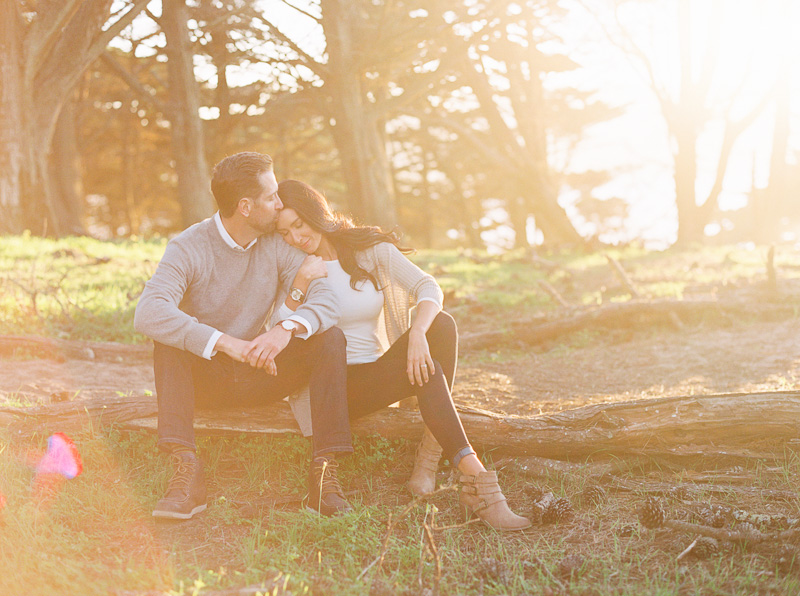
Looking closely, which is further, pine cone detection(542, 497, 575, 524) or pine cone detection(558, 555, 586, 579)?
pine cone detection(542, 497, 575, 524)

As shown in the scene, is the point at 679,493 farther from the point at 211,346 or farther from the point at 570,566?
the point at 211,346

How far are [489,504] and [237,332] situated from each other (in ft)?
5.51

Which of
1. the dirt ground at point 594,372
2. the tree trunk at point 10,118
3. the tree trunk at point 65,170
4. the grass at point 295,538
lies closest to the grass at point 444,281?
the dirt ground at point 594,372

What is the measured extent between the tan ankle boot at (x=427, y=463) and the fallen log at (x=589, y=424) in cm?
23

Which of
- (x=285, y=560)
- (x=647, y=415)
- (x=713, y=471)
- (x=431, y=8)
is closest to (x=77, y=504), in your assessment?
(x=285, y=560)

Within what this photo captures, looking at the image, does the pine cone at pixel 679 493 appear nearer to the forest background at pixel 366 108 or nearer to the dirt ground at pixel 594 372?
the dirt ground at pixel 594 372

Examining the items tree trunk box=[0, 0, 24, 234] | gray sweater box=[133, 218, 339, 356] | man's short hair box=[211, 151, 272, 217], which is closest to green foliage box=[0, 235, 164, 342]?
tree trunk box=[0, 0, 24, 234]

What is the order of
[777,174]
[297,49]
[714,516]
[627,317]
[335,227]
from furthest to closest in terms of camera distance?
1. [777,174]
2. [297,49]
3. [627,317]
4. [335,227]
5. [714,516]

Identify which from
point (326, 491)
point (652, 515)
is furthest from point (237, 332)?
point (652, 515)

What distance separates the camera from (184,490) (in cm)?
364

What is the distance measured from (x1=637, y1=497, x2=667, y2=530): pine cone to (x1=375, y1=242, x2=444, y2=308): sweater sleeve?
154 centimetres

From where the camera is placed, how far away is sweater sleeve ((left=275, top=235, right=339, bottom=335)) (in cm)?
400

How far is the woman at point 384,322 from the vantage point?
382 cm

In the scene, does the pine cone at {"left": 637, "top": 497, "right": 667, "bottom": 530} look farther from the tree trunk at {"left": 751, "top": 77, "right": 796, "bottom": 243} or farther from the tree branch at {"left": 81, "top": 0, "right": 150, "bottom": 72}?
the tree trunk at {"left": 751, "top": 77, "right": 796, "bottom": 243}
